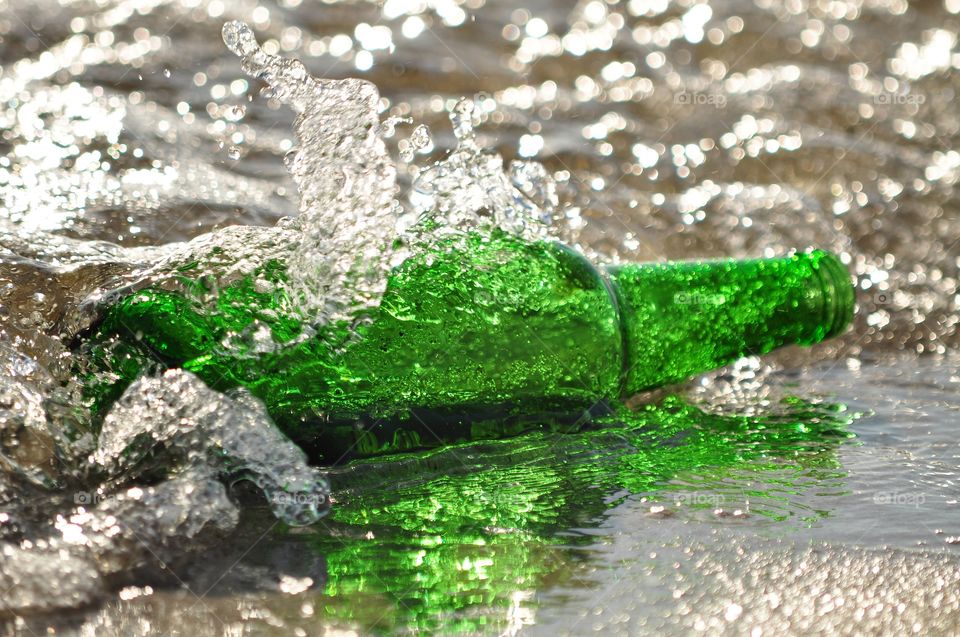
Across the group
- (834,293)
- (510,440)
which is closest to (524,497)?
(510,440)

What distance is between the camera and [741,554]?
56.2 inches

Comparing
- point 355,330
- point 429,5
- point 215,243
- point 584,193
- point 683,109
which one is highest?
point 429,5

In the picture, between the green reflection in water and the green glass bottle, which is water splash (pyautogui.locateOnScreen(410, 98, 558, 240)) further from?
the green reflection in water

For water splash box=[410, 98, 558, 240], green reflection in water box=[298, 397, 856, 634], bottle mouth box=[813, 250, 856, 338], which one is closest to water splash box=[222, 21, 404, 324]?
water splash box=[410, 98, 558, 240]

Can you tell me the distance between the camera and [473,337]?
186 cm

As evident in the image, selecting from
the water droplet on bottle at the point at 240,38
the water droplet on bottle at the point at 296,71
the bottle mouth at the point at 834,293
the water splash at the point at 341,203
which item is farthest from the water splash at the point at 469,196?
the bottle mouth at the point at 834,293

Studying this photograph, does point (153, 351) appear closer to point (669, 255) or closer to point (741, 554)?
point (741, 554)

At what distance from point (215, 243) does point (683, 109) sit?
2.43 m

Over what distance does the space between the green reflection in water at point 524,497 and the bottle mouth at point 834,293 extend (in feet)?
0.55

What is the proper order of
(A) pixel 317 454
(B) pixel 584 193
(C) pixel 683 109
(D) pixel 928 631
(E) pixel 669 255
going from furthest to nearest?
(C) pixel 683 109 → (B) pixel 584 193 → (E) pixel 669 255 → (A) pixel 317 454 → (D) pixel 928 631

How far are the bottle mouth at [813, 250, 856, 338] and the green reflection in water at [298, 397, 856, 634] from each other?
6.6 inches

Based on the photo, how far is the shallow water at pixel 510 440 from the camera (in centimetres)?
134

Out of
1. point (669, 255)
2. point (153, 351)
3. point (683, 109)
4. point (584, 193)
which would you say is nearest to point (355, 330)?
point (153, 351)

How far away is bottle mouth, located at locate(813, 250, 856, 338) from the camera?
6.70 feet
